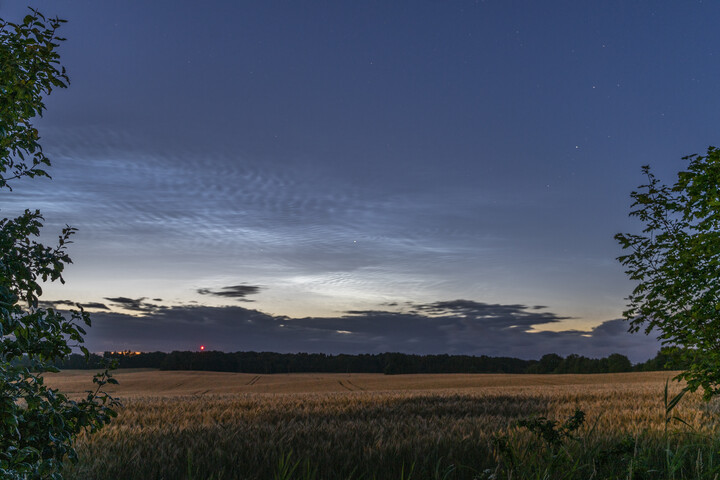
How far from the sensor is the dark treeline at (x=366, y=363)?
82637 mm

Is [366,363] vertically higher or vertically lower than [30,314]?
lower

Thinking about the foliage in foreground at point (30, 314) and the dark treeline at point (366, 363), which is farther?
the dark treeline at point (366, 363)

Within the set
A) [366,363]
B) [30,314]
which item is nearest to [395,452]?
[30,314]

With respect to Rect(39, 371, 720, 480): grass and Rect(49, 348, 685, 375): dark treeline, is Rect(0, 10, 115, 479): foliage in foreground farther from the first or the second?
Rect(49, 348, 685, 375): dark treeline

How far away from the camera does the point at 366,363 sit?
87875 millimetres

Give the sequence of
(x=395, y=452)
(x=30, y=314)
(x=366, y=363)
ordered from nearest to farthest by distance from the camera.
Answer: (x=30, y=314) → (x=395, y=452) → (x=366, y=363)

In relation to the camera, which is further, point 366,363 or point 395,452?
point 366,363

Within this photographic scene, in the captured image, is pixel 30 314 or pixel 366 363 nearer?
pixel 30 314

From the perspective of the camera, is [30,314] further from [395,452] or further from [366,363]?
→ [366,363]

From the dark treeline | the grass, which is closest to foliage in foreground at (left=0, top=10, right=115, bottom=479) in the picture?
the grass

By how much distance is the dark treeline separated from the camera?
82637 millimetres

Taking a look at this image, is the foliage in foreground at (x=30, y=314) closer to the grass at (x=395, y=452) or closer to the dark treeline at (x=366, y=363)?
the grass at (x=395, y=452)

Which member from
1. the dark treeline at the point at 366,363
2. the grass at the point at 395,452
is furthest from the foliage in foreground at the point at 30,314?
the dark treeline at the point at 366,363

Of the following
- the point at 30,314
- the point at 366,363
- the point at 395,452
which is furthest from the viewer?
the point at 366,363
